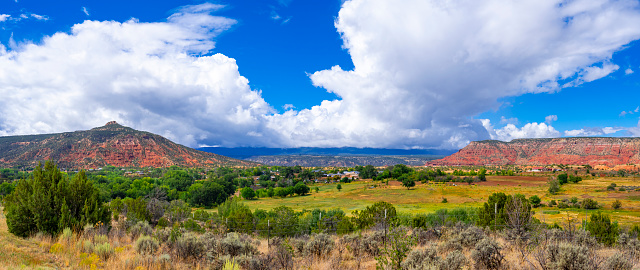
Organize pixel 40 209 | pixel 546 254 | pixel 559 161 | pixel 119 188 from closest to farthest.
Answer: pixel 546 254, pixel 40 209, pixel 119 188, pixel 559 161

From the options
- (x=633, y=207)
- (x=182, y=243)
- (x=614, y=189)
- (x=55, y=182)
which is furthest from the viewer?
(x=614, y=189)

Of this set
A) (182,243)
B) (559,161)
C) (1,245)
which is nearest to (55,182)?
(1,245)

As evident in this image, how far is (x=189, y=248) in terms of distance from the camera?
10039 millimetres

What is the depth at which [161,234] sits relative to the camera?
476 inches

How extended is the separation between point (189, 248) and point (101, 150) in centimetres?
16274

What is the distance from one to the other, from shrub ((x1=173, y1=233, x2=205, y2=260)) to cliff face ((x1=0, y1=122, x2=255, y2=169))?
136 meters

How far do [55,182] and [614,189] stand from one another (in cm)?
9023

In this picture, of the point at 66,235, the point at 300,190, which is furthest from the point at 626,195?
the point at 66,235

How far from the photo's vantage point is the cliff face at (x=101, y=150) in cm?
12581

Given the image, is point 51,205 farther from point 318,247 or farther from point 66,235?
point 318,247

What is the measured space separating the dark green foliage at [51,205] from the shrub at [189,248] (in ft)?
16.6

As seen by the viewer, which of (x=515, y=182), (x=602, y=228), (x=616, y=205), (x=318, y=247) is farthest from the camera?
(x=515, y=182)

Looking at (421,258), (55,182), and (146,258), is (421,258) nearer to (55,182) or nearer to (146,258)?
(146,258)

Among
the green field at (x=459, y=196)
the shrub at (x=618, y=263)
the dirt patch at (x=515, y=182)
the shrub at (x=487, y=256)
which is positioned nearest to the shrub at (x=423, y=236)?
the shrub at (x=487, y=256)
